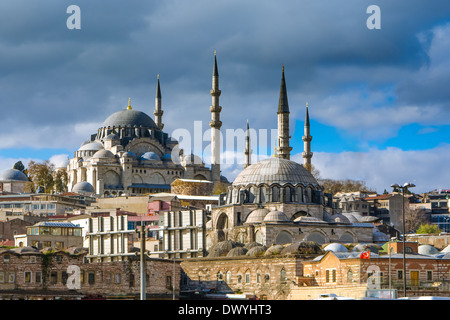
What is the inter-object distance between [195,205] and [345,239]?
27.1 meters

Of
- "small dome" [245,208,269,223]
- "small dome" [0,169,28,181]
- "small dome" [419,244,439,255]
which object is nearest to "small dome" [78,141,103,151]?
"small dome" [0,169,28,181]

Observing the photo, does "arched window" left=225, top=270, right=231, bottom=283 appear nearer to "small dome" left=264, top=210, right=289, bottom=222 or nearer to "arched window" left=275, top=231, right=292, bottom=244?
"arched window" left=275, top=231, right=292, bottom=244

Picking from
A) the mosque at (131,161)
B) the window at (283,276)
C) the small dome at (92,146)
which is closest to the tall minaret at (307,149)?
the mosque at (131,161)

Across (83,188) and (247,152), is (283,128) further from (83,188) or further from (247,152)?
(83,188)

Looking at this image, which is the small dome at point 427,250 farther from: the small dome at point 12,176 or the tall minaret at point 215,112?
the small dome at point 12,176

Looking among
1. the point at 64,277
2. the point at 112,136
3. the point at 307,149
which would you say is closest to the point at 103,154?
the point at 112,136

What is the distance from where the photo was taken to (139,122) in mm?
113750

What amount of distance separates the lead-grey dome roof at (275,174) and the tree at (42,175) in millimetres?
44100

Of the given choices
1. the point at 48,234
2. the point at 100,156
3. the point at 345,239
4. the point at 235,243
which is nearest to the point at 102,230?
the point at 235,243

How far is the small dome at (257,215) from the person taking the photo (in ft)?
209

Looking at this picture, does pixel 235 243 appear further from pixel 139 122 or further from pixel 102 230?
pixel 139 122

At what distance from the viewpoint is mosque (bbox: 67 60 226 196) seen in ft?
345

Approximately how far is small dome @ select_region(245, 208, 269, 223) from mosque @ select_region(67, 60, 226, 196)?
1494 inches

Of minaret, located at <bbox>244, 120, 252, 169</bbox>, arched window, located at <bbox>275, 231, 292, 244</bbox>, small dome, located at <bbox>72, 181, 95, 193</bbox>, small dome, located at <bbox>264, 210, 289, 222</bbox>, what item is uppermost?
minaret, located at <bbox>244, 120, 252, 169</bbox>
